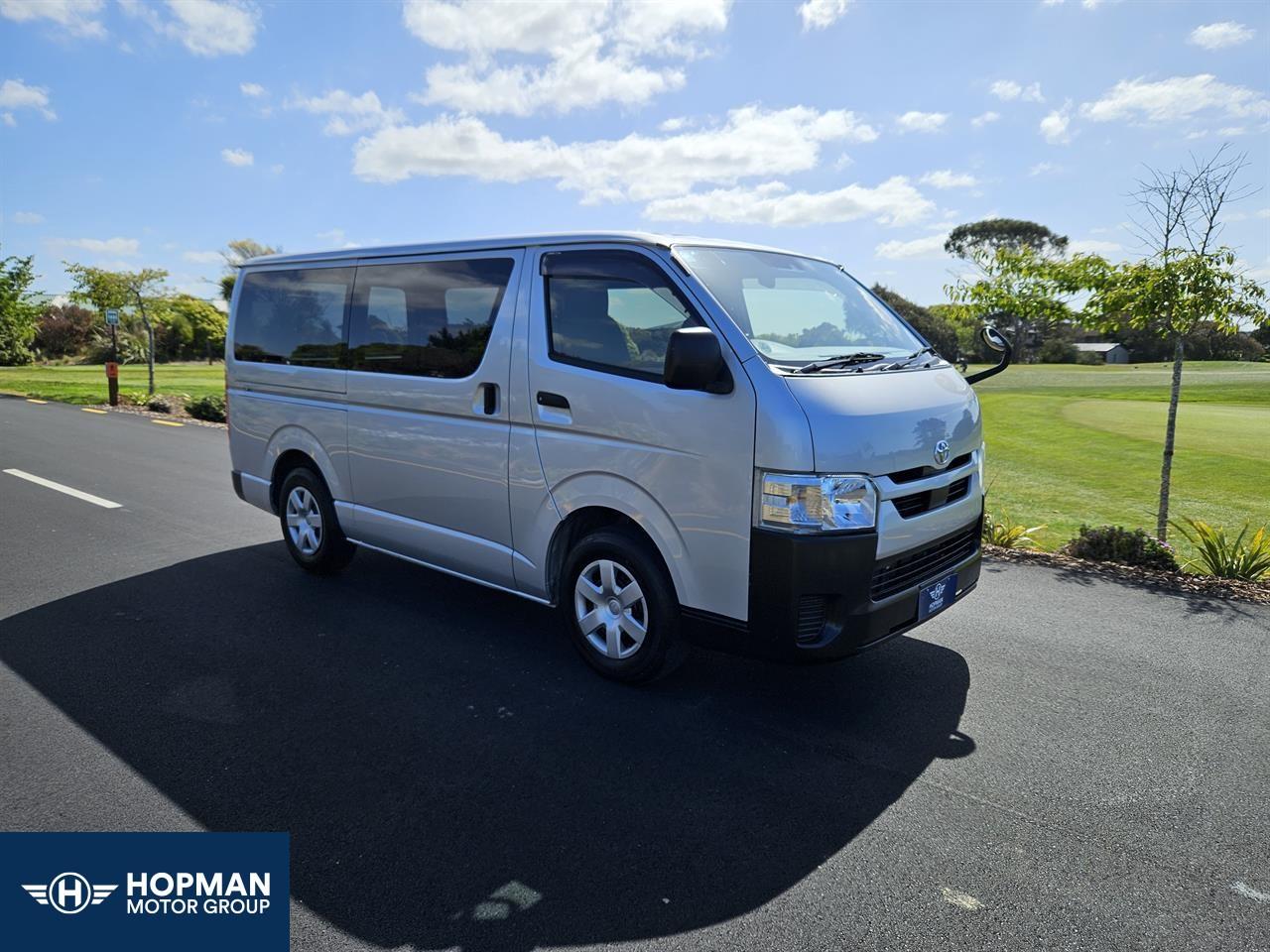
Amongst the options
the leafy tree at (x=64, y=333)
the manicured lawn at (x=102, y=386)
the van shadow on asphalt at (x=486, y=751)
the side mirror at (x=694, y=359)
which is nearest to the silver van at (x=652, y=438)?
the side mirror at (x=694, y=359)

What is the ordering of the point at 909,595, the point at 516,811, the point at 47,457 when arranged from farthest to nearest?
the point at 47,457, the point at 909,595, the point at 516,811

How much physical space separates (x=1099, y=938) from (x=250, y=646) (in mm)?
4166

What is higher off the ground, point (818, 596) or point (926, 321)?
point (926, 321)

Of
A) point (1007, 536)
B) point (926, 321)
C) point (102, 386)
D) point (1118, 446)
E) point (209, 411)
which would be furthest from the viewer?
point (926, 321)

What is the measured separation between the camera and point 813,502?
327cm

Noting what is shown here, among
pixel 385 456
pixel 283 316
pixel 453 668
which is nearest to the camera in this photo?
pixel 453 668

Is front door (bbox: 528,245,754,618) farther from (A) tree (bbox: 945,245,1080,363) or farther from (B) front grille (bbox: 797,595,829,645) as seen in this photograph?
(A) tree (bbox: 945,245,1080,363)

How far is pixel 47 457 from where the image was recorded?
1145cm

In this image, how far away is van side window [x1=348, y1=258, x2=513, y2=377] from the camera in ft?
14.5

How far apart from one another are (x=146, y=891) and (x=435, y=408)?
268 centimetres

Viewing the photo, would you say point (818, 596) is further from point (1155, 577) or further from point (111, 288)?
point (111, 288)

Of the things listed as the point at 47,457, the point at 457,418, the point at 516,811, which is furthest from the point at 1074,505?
the point at 47,457

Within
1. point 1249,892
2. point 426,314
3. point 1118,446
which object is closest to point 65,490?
point 426,314

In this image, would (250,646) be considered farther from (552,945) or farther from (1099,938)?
(1099,938)
